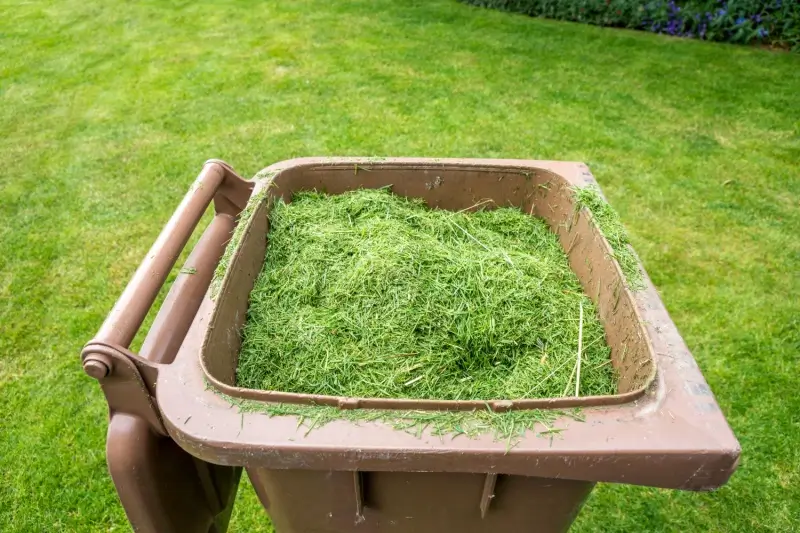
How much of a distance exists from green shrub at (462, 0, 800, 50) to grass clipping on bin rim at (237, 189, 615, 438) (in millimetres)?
7295

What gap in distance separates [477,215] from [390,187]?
397 mm

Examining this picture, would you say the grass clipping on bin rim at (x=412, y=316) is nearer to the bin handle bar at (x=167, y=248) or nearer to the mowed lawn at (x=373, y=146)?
the bin handle bar at (x=167, y=248)

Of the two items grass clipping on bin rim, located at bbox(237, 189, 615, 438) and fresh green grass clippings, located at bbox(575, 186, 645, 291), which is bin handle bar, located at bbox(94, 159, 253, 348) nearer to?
grass clipping on bin rim, located at bbox(237, 189, 615, 438)

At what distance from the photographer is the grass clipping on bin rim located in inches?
62.7

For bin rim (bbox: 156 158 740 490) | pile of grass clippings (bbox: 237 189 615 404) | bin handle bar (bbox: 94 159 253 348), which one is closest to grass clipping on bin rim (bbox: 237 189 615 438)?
pile of grass clippings (bbox: 237 189 615 404)

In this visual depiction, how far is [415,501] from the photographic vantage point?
142 centimetres

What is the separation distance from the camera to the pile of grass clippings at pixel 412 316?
1.59 m

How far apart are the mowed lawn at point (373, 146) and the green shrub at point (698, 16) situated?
270 mm

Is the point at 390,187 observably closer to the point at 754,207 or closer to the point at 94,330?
the point at 94,330

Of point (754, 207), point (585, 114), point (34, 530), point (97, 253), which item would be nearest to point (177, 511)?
point (34, 530)

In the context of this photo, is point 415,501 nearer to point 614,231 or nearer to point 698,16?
point 614,231

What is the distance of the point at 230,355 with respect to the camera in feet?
5.32

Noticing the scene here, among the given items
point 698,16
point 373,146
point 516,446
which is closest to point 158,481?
point 516,446

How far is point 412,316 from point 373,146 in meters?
3.69
